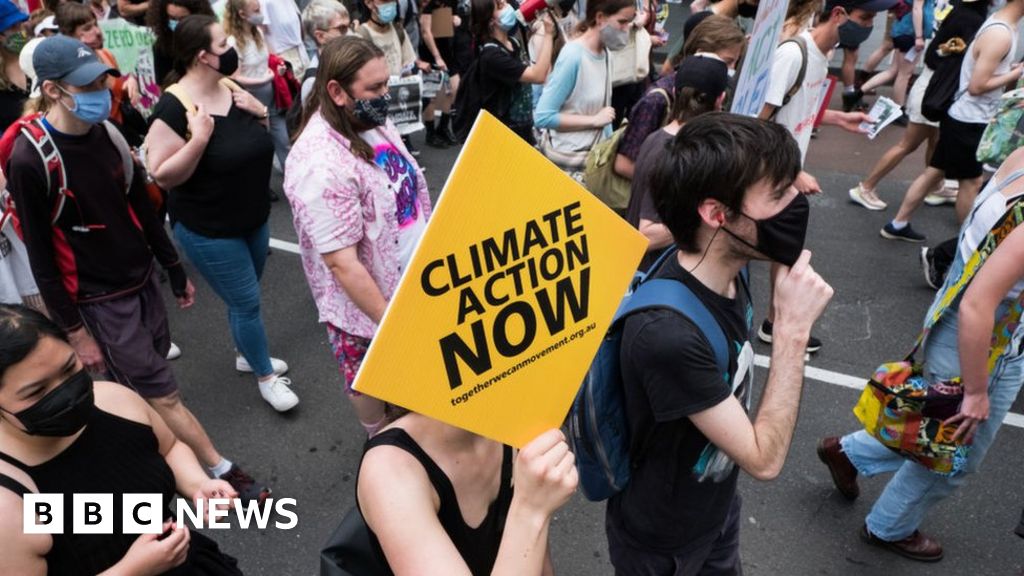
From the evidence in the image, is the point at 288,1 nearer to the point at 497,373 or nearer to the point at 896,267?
the point at 896,267

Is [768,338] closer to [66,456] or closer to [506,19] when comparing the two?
[506,19]

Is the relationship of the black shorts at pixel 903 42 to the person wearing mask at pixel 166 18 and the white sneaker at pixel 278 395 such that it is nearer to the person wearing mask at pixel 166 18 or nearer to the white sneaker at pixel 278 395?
the person wearing mask at pixel 166 18

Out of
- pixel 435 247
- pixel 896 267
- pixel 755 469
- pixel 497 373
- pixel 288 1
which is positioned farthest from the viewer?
pixel 288 1

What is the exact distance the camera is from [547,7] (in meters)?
5.35

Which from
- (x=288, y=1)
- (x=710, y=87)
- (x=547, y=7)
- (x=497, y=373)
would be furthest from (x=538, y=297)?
(x=288, y=1)

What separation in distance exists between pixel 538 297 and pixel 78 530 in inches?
49.6

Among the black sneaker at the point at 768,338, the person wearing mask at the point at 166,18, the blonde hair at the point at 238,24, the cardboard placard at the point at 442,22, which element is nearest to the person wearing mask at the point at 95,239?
the person wearing mask at the point at 166,18

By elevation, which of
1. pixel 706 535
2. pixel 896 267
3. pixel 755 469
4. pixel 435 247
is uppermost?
pixel 435 247

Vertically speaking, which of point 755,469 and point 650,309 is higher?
point 650,309

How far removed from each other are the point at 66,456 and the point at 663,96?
2820mm

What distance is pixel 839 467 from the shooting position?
326 centimetres

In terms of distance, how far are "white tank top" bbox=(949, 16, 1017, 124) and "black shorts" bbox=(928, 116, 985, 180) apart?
0.05 meters

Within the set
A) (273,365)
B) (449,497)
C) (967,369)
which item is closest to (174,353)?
(273,365)

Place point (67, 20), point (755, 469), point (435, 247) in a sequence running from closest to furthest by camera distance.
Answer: point (435, 247)
point (755, 469)
point (67, 20)
